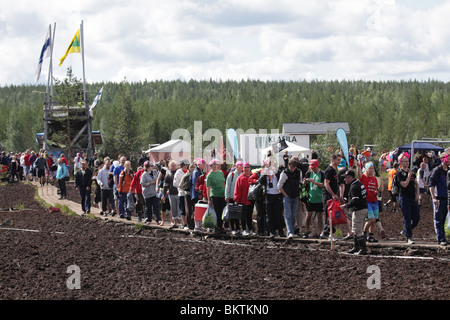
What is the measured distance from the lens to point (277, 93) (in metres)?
187

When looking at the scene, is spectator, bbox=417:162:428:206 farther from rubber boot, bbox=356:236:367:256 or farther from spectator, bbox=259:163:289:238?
rubber boot, bbox=356:236:367:256

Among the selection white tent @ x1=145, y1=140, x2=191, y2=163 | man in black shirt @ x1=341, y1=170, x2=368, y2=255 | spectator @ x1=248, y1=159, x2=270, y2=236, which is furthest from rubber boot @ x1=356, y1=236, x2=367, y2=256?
white tent @ x1=145, y1=140, x2=191, y2=163

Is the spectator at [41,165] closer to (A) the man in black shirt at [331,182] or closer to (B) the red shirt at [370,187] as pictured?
(A) the man in black shirt at [331,182]

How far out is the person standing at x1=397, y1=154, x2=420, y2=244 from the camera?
14.4 m

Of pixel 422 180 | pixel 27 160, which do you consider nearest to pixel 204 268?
pixel 422 180

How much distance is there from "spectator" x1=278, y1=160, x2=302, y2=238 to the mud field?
67cm

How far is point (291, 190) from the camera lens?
51.4 feet

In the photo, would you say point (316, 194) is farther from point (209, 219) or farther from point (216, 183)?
point (209, 219)

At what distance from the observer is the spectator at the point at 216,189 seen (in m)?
16.7

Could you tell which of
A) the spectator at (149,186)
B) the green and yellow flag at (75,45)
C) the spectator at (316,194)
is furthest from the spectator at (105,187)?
the green and yellow flag at (75,45)

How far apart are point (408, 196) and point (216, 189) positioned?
479cm
